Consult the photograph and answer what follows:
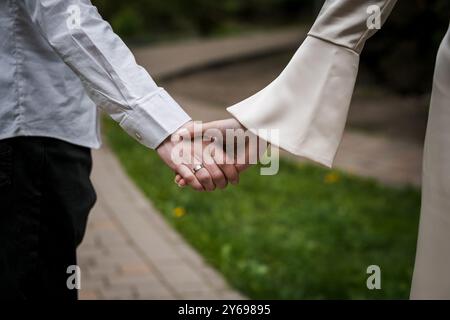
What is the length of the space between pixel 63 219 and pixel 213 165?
1.54 ft

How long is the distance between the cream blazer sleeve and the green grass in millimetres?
1892

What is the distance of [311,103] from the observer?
1.93 m

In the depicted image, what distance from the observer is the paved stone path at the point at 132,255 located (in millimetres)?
3686

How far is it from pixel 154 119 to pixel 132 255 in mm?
2198

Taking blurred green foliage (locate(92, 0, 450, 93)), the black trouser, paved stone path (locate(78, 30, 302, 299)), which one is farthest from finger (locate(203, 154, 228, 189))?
blurred green foliage (locate(92, 0, 450, 93))

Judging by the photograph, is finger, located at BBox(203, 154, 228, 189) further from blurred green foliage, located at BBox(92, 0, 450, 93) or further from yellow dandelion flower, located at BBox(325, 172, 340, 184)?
yellow dandelion flower, located at BBox(325, 172, 340, 184)

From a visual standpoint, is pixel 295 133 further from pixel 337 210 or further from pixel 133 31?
pixel 133 31

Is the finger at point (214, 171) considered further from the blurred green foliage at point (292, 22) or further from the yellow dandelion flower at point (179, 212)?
the blurred green foliage at point (292, 22)

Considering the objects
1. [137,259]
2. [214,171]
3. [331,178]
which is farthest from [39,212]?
[331,178]

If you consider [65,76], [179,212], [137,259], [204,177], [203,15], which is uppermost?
[203,15]

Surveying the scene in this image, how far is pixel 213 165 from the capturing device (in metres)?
2.19

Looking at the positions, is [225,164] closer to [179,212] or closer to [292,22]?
[179,212]

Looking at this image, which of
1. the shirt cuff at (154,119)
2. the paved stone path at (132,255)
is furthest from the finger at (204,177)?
the paved stone path at (132,255)

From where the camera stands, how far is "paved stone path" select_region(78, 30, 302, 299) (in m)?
3.69
